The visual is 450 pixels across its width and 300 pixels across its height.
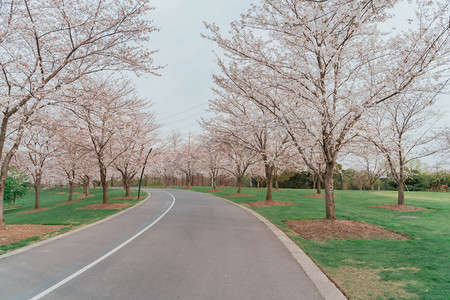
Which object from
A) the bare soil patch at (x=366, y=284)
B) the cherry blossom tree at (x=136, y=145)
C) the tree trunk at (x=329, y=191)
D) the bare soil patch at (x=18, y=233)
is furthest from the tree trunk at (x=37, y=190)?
the bare soil patch at (x=366, y=284)

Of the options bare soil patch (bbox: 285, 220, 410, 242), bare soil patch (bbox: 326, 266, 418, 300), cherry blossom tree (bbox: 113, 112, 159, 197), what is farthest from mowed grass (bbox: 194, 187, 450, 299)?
cherry blossom tree (bbox: 113, 112, 159, 197)

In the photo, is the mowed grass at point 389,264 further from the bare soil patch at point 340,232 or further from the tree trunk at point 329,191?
the tree trunk at point 329,191

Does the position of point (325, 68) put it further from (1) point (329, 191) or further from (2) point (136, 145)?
(2) point (136, 145)

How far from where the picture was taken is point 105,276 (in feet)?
16.2

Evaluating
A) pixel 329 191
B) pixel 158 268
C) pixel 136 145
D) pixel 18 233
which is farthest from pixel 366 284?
pixel 136 145

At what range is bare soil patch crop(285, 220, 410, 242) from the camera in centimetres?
800

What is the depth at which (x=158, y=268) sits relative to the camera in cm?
541

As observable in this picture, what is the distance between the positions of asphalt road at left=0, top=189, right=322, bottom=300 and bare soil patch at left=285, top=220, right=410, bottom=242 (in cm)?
127

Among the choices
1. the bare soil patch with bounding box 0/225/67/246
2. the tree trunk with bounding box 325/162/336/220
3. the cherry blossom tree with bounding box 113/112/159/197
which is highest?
the cherry blossom tree with bounding box 113/112/159/197

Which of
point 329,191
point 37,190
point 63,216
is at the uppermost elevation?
point 329,191

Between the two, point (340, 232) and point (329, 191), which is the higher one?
point (329, 191)

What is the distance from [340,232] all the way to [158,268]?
5921 millimetres

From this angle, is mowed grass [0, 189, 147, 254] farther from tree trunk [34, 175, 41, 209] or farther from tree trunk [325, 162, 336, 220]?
tree trunk [325, 162, 336, 220]

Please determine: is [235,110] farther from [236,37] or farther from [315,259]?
[315,259]
